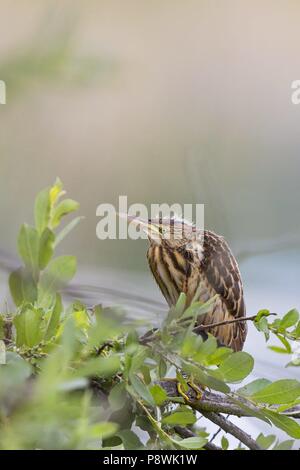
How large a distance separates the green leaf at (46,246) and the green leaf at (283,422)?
0.29 metres

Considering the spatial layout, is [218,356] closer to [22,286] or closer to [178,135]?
[22,286]

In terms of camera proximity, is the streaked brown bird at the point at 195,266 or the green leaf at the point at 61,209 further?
the streaked brown bird at the point at 195,266

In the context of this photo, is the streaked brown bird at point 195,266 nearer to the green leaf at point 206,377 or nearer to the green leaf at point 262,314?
the green leaf at point 262,314

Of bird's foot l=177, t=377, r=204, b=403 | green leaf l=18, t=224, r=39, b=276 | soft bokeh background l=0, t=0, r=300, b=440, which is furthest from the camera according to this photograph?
soft bokeh background l=0, t=0, r=300, b=440

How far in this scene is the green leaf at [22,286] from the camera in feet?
1.86

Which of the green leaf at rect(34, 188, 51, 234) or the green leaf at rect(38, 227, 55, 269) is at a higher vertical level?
the green leaf at rect(34, 188, 51, 234)

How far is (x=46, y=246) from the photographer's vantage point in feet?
1.71

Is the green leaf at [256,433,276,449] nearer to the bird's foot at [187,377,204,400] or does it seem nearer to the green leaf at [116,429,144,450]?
the bird's foot at [187,377,204,400]

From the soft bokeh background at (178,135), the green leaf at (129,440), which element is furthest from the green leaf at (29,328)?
the soft bokeh background at (178,135)

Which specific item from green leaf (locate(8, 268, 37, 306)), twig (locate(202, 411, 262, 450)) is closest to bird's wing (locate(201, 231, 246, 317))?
twig (locate(202, 411, 262, 450))

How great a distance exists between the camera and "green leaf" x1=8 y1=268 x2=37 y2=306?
0.57 m

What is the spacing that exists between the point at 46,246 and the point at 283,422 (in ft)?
1.04

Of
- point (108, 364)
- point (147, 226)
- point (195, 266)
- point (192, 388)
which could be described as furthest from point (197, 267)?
point (108, 364)

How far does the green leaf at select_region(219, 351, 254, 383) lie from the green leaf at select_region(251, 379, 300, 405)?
5cm
